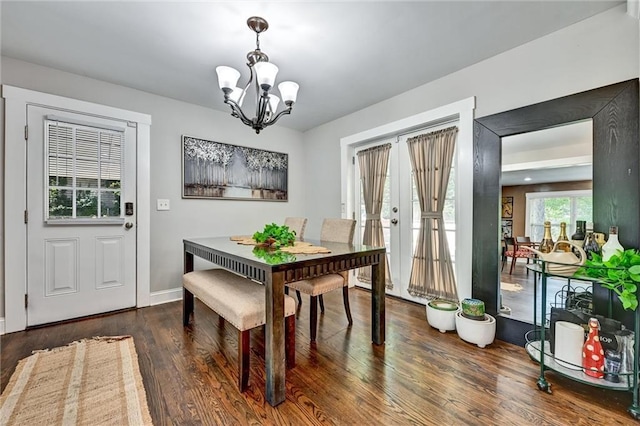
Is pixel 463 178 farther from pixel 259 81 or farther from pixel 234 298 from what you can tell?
pixel 234 298

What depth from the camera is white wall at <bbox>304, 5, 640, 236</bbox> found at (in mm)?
1712

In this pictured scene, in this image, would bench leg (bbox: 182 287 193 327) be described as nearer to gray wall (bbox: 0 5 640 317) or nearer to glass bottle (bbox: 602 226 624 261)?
gray wall (bbox: 0 5 640 317)

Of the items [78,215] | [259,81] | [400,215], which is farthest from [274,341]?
[78,215]

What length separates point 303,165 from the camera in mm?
4309

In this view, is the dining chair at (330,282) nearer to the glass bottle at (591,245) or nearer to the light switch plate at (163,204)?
the glass bottle at (591,245)

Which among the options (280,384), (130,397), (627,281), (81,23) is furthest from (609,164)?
(81,23)

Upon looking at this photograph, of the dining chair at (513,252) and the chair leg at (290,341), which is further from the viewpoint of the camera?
the dining chair at (513,252)

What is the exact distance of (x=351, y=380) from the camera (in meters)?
1.60

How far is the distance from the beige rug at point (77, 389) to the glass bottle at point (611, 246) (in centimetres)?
256

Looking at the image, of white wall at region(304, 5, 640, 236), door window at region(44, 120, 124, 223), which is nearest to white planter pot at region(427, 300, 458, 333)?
white wall at region(304, 5, 640, 236)

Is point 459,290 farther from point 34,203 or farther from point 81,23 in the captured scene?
point 34,203

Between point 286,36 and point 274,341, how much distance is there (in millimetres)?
2039

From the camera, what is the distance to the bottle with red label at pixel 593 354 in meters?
1.44

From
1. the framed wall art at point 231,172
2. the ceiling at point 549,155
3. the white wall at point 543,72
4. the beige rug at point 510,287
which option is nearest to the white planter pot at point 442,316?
the beige rug at point 510,287
